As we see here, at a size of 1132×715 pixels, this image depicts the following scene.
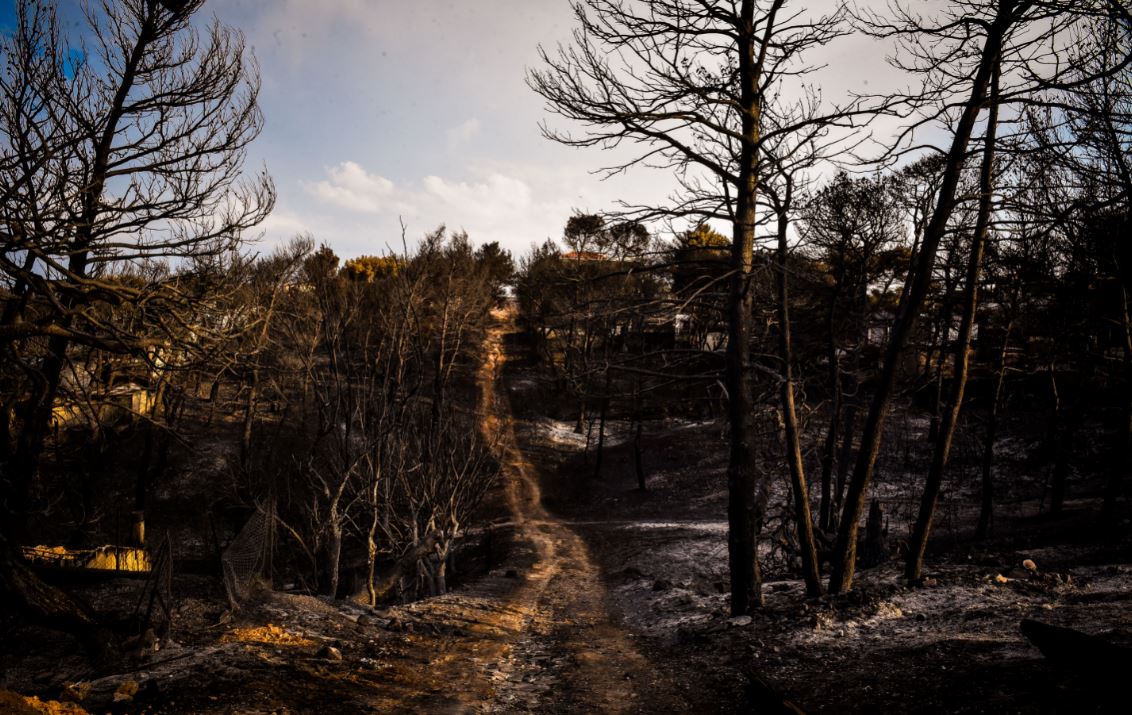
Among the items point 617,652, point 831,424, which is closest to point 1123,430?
point 831,424

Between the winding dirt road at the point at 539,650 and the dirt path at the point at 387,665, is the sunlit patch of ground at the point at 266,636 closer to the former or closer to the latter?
the dirt path at the point at 387,665

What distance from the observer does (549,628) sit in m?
10.7

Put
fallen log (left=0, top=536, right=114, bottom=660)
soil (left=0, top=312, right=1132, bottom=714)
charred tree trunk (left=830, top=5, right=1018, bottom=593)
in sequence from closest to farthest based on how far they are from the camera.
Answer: soil (left=0, top=312, right=1132, bottom=714) → fallen log (left=0, top=536, right=114, bottom=660) → charred tree trunk (left=830, top=5, right=1018, bottom=593)

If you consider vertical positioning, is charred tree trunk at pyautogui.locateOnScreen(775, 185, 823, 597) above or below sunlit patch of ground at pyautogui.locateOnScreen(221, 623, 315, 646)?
above

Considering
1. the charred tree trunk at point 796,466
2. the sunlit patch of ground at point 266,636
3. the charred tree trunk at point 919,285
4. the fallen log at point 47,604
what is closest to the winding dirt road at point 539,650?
the sunlit patch of ground at point 266,636

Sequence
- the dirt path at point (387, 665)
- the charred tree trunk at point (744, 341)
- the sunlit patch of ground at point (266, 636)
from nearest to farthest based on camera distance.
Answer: the dirt path at point (387, 665)
the sunlit patch of ground at point (266, 636)
the charred tree trunk at point (744, 341)

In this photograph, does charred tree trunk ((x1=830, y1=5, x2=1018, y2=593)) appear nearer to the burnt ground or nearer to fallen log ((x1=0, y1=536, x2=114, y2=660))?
the burnt ground

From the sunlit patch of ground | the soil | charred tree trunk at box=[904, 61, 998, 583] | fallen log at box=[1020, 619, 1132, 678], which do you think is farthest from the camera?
charred tree trunk at box=[904, 61, 998, 583]

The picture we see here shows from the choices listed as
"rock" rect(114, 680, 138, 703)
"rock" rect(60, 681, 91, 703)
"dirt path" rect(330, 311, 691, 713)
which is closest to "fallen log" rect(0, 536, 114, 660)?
"rock" rect(60, 681, 91, 703)

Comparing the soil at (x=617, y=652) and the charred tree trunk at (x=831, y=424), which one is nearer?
the soil at (x=617, y=652)

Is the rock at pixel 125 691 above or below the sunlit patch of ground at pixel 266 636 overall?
above

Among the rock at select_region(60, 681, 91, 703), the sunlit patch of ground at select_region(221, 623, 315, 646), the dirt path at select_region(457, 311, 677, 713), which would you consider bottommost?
the dirt path at select_region(457, 311, 677, 713)

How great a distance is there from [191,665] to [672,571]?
1385 centimetres

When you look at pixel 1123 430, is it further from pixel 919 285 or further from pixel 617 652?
pixel 617 652
